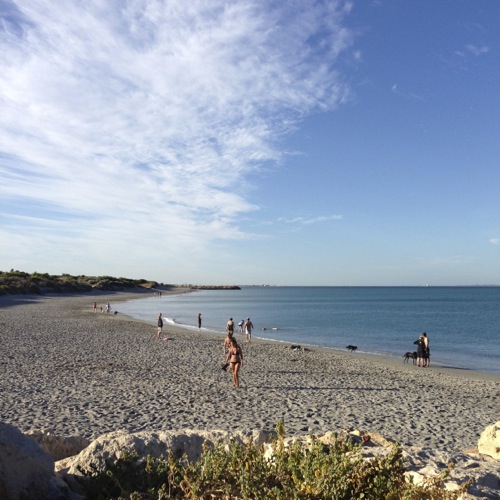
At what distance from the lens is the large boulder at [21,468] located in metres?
3.42

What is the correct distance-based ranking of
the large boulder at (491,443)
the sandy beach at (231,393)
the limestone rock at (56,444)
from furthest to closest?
the sandy beach at (231,393) < the large boulder at (491,443) < the limestone rock at (56,444)

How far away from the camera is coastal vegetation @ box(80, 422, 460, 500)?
3.20 meters

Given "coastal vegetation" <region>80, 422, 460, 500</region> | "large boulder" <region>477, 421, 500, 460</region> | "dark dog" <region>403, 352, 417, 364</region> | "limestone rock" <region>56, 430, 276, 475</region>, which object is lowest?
"dark dog" <region>403, 352, 417, 364</region>

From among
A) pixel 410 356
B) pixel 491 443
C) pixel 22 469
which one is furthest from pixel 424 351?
pixel 22 469

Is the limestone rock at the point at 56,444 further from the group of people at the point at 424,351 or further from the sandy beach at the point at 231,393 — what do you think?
the group of people at the point at 424,351

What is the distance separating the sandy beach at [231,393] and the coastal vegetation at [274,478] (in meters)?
5.79

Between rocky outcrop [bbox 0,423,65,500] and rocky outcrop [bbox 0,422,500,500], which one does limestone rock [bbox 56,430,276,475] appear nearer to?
rocky outcrop [bbox 0,422,500,500]

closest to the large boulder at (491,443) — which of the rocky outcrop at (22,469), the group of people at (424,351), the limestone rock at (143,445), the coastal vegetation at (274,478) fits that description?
the coastal vegetation at (274,478)

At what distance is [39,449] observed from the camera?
12.1ft

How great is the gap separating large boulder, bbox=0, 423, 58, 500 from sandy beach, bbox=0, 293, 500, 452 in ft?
20.3

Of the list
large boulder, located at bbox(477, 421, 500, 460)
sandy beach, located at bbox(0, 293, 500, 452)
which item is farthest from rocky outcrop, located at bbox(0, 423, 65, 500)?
sandy beach, located at bbox(0, 293, 500, 452)

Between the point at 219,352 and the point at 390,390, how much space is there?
32.7ft

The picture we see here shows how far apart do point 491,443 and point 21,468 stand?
17.0 ft

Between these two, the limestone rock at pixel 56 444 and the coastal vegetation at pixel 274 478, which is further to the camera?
the limestone rock at pixel 56 444
